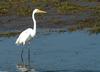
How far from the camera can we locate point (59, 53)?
20.4 m

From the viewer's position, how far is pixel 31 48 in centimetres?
2188

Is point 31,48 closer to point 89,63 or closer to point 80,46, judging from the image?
point 80,46

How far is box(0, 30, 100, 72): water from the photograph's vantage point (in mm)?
17984

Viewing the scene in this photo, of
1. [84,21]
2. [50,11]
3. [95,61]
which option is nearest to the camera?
[95,61]

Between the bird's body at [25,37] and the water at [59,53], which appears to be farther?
the bird's body at [25,37]

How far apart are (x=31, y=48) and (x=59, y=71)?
4749mm

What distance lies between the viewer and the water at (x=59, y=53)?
17984mm

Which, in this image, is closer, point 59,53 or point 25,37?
point 59,53

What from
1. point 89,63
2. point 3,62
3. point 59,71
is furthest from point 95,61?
point 3,62

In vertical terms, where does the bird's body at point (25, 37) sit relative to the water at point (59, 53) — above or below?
above

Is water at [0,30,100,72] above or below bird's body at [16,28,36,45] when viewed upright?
below

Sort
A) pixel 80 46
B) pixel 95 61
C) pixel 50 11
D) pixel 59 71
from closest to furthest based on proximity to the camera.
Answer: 1. pixel 59 71
2. pixel 95 61
3. pixel 80 46
4. pixel 50 11

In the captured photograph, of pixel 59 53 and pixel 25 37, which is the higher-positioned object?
pixel 25 37

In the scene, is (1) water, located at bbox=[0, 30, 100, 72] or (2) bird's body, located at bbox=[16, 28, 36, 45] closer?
(1) water, located at bbox=[0, 30, 100, 72]
